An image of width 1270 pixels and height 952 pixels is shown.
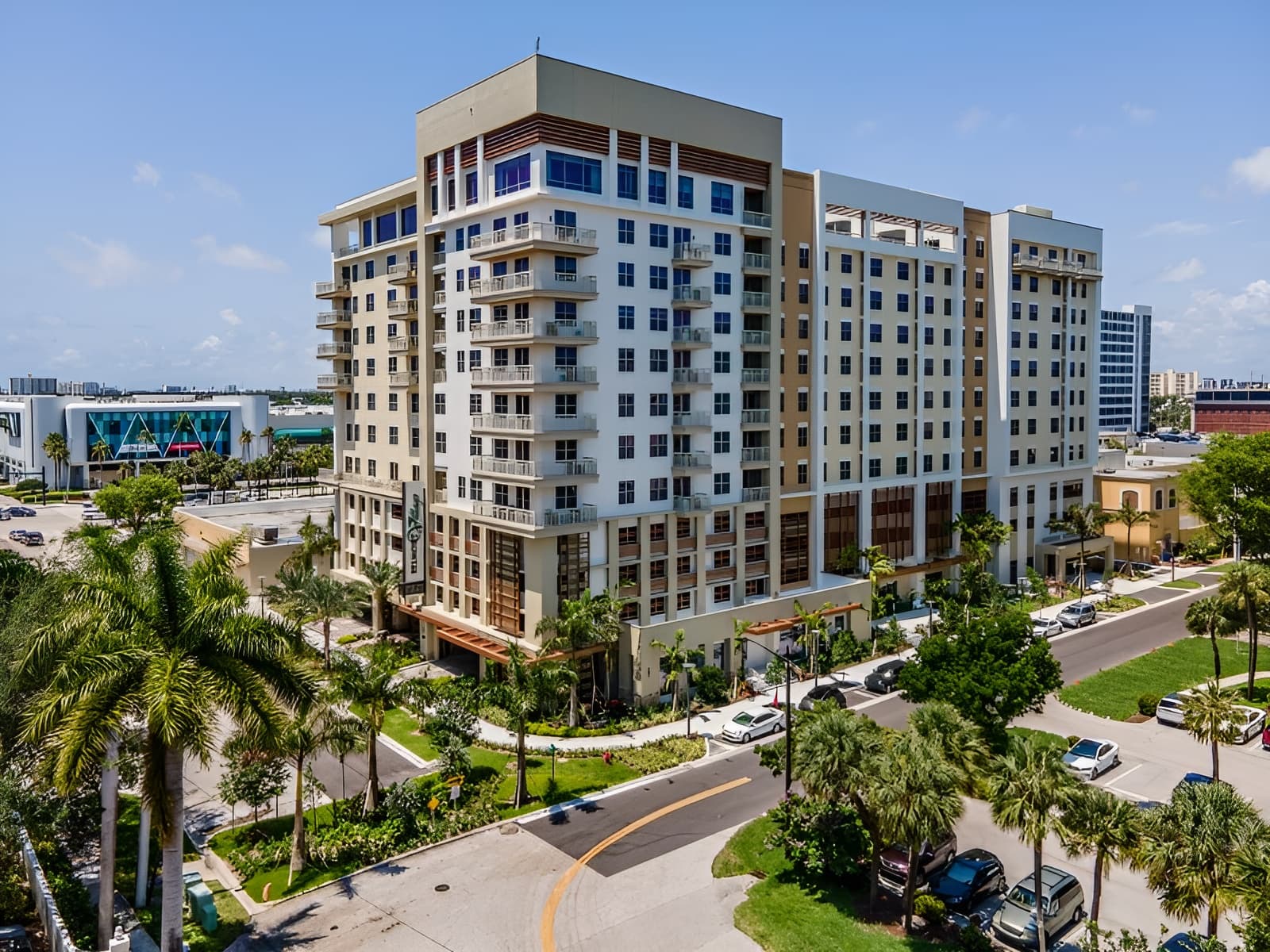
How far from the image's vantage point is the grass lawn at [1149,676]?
2089 inches

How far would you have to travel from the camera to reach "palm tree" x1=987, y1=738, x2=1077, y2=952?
26.1 m

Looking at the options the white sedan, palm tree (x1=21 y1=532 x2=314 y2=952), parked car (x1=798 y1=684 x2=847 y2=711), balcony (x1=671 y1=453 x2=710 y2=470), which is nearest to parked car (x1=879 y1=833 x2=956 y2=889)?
the white sedan

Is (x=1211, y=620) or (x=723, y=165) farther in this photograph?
(x=723, y=165)

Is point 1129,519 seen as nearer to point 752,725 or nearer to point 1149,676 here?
point 1149,676

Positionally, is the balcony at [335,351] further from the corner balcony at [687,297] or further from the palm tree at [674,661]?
the palm tree at [674,661]

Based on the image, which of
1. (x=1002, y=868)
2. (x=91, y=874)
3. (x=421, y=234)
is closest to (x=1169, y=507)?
(x=1002, y=868)

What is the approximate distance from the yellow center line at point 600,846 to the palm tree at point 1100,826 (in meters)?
16.7

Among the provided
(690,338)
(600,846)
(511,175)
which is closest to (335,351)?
(511,175)

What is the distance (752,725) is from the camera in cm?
4853

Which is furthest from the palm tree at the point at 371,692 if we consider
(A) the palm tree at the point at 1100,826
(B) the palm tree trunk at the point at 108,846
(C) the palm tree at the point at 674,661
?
(A) the palm tree at the point at 1100,826

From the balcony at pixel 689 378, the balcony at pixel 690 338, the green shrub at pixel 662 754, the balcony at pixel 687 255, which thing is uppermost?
the balcony at pixel 687 255

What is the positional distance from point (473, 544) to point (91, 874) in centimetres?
2822

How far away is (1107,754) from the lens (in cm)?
4362

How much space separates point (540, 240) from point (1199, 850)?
40729 mm
